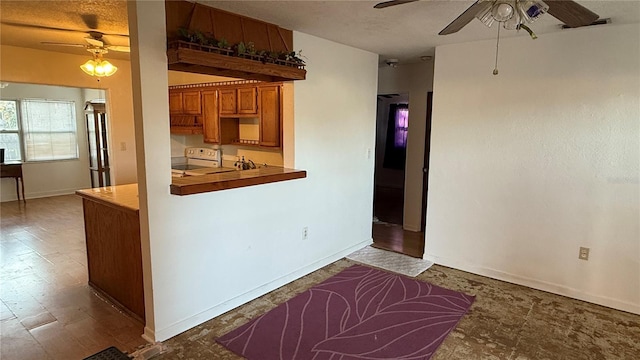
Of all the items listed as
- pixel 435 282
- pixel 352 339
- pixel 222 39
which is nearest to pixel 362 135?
pixel 435 282

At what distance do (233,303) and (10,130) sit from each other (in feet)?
23.0

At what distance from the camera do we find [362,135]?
177 inches

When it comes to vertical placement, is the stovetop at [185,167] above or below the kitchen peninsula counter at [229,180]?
below

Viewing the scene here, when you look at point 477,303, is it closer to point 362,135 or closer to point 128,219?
point 362,135

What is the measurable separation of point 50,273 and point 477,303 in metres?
4.11

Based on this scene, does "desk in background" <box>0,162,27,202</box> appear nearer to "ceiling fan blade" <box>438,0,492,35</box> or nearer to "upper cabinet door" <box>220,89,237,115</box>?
"upper cabinet door" <box>220,89,237,115</box>

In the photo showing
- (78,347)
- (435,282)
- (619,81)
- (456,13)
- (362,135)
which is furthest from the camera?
(362,135)

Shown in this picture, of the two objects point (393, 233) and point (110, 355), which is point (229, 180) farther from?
point (393, 233)

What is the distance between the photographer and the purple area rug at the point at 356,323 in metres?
2.56

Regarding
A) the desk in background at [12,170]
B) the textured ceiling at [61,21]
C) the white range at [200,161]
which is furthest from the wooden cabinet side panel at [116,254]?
the desk in background at [12,170]

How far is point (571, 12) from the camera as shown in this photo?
75.7 inches

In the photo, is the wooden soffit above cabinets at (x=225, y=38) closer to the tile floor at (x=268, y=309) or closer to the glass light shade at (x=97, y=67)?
the glass light shade at (x=97, y=67)

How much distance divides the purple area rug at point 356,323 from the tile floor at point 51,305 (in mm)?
898

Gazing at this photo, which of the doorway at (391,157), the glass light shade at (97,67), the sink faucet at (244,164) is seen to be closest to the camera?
the glass light shade at (97,67)
